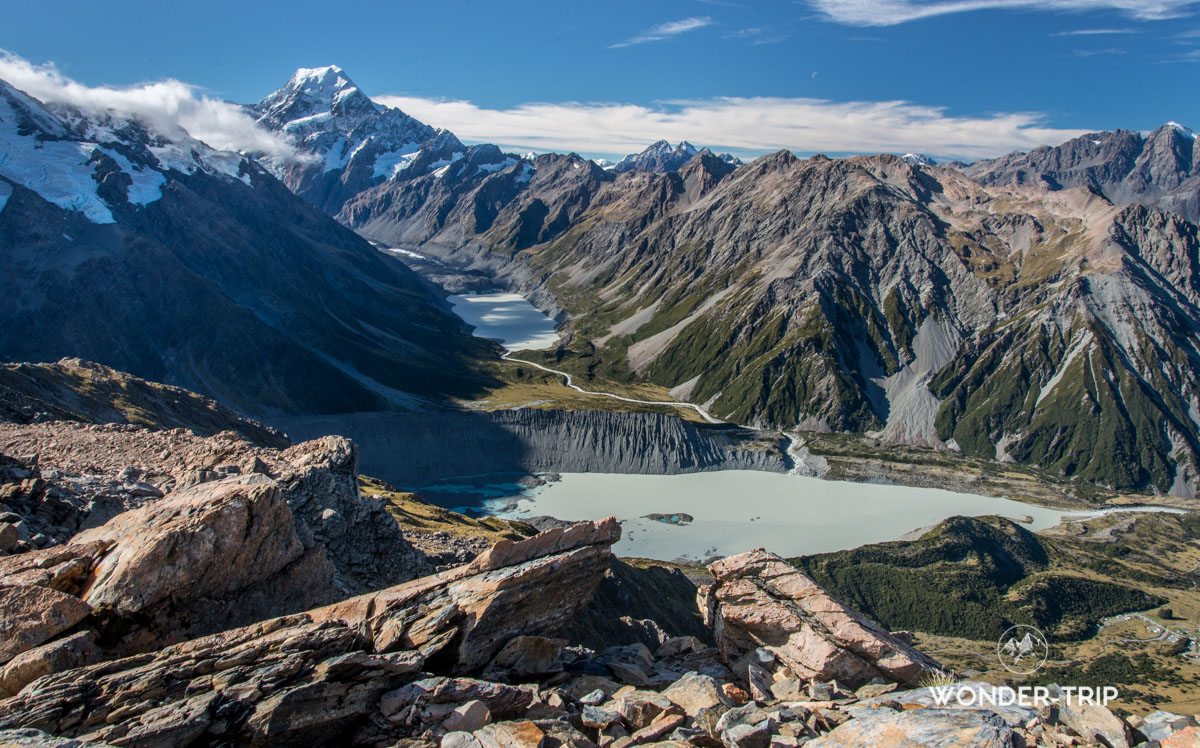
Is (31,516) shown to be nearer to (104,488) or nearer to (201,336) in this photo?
(104,488)

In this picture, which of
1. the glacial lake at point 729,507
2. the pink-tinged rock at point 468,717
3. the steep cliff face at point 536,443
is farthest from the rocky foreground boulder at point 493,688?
the steep cliff face at point 536,443

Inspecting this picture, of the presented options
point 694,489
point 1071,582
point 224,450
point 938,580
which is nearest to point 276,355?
point 694,489

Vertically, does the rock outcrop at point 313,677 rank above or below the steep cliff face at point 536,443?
above

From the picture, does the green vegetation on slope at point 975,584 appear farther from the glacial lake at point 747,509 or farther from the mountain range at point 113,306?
the mountain range at point 113,306

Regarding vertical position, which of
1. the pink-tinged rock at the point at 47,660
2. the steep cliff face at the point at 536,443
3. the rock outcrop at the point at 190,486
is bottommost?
the steep cliff face at the point at 536,443

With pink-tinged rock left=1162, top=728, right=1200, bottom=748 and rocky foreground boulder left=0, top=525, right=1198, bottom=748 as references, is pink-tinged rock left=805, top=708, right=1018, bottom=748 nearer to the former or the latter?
rocky foreground boulder left=0, top=525, right=1198, bottom=748

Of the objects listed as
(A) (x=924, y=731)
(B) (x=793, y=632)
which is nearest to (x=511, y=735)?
(A) (x=924, y=731)
